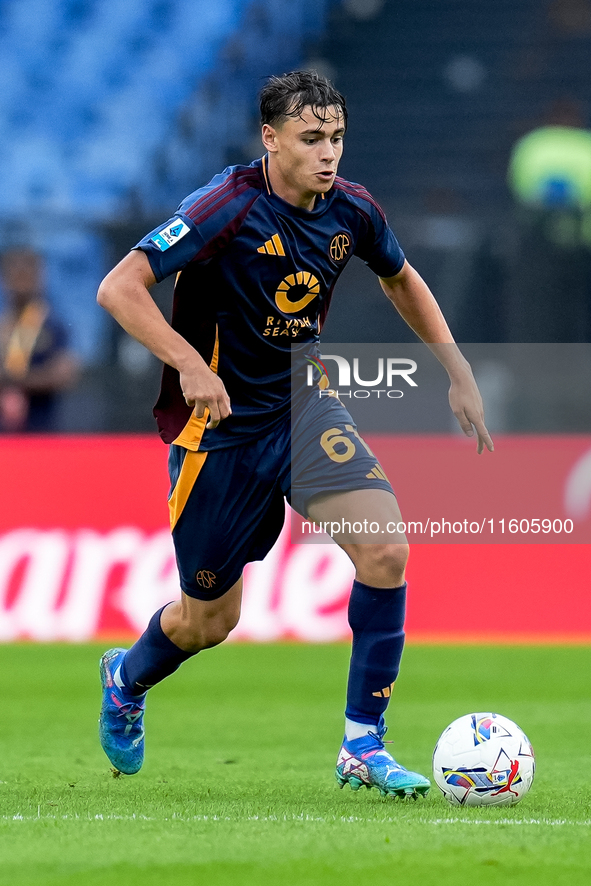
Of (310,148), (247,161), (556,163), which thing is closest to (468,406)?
(310,148)

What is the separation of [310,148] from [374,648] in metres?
1.68

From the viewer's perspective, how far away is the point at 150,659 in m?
5.04

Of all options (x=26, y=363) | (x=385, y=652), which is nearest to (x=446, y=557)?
(x=26, y=363)

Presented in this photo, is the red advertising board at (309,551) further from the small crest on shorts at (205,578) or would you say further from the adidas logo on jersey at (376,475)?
the adidas logo on jersey at (376,475)

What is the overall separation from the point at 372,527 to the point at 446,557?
4904 mm

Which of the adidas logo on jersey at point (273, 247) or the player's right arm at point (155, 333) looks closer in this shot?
the player's right arm at point (155, 333)

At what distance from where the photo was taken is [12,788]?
4.69 metres

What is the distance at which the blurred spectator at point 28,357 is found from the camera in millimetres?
10406

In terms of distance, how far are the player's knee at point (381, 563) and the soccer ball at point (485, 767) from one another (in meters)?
0.55

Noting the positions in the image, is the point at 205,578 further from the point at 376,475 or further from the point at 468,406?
the point at 468,406

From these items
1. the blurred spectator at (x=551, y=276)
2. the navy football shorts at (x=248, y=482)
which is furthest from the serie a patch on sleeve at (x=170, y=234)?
the blurred spectator at (x=551, y=276)

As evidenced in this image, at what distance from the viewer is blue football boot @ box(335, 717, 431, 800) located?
4367 millimetres

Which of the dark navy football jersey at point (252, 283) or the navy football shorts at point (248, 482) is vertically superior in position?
the dark navy football jersey at point (252, 283)

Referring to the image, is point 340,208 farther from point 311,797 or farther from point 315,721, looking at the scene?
point 315,721
